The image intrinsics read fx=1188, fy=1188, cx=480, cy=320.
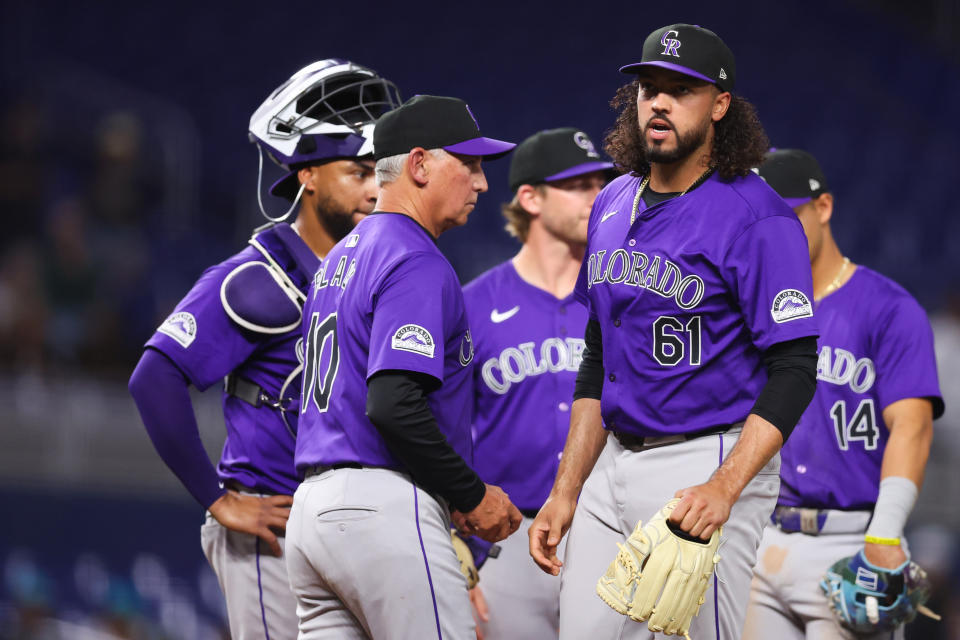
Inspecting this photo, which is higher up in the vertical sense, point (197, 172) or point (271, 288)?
point (271, 288)

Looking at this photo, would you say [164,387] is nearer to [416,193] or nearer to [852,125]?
[416,193]

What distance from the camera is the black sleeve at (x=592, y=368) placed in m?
3.60

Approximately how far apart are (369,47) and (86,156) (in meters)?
4.32

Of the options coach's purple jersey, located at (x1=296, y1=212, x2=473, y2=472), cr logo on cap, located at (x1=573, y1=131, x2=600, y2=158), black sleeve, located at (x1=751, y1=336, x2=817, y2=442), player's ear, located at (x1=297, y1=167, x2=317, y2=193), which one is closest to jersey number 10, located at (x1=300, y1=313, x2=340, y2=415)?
coach's purple jersey, located at (x1=296, y1=212, x2=473, y2=472)

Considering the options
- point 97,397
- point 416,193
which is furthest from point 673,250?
point 97,397

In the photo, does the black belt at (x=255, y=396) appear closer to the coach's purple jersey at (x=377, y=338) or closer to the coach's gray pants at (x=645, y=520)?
the coach's purple jersey at (x=377, y=338)

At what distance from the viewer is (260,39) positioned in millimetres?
14367

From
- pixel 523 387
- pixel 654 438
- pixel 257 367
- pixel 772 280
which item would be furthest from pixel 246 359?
pixel 772 280

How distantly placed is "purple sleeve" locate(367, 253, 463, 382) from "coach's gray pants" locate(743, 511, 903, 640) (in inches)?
70.5

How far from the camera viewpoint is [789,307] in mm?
3059

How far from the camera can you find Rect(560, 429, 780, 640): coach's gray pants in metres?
3.13

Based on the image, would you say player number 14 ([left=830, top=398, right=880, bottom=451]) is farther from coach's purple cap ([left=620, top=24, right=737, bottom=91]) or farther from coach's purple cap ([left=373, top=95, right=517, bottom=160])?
coach's purple cap ([left=373, top=95, right=517, bottom=160])

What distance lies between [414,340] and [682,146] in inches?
36.0

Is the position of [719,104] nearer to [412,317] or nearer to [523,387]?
[412,317]
